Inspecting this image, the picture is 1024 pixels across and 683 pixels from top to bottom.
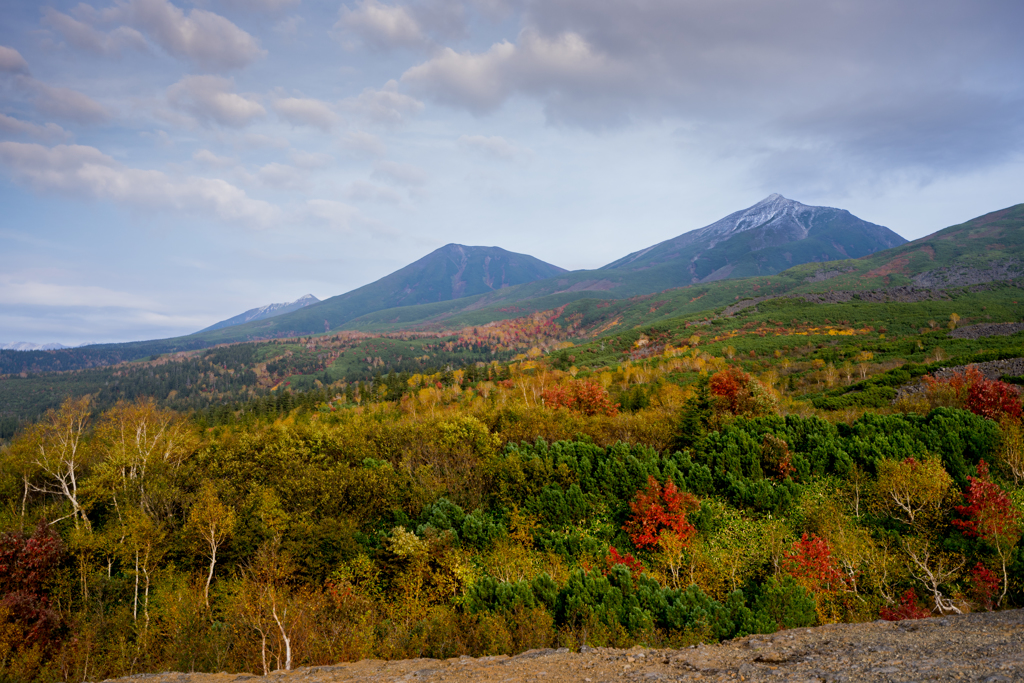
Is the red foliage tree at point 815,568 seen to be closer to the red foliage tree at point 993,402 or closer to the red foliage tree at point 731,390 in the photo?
the red foliage tree at point 993,402

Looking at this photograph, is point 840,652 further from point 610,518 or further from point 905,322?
point 905,322

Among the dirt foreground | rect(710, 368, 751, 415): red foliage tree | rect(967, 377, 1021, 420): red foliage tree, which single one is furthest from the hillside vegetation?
the dirt foreground

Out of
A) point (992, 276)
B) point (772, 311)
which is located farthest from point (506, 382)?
point (992, 276)

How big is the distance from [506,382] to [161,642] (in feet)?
277

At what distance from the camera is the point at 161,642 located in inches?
1199

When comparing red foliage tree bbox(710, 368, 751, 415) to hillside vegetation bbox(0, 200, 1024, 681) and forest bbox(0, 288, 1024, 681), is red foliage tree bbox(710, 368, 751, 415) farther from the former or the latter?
forest bbox(0, 288, 1024, 681)

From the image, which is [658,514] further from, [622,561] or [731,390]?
[731,390]

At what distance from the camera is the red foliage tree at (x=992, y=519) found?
21.1m

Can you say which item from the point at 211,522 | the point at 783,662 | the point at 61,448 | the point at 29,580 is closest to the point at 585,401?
the point at 211,522

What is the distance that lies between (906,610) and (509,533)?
22.9 m

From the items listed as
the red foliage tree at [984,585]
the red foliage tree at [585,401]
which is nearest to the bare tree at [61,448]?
the red foliage tree at [585,401]

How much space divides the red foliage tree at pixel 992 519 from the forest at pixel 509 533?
0.66 ft

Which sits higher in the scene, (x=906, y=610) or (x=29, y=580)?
(x=29, y=580)

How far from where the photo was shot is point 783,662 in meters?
14.4
